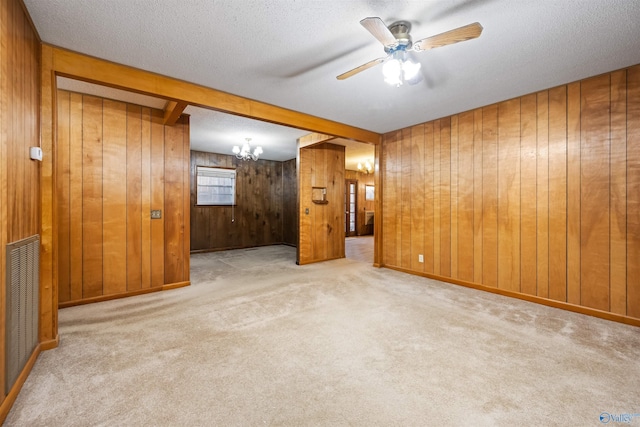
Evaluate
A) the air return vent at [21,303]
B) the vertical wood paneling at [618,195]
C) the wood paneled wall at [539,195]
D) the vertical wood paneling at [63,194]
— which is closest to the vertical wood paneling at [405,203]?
the wood paneled wall at [539,195]

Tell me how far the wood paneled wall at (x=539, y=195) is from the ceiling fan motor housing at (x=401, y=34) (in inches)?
88.5

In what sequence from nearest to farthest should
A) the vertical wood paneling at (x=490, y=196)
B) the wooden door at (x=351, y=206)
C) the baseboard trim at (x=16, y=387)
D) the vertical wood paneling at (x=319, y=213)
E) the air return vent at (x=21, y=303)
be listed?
the baseboard trim at (x=16, y=387)
the air return vent at (x=21, y=303)
the vertical wood paneling at (x=490, y=196)
the vertical wood paneling at (x=319, y=213)
the wooden door at (x=351, y=206)

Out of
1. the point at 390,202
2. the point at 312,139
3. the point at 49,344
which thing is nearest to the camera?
the point at 49,344

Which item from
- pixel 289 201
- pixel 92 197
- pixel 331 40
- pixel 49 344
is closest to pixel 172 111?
pixel 92 197

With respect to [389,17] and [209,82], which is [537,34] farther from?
[209,82]

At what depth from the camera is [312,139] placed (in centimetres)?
512

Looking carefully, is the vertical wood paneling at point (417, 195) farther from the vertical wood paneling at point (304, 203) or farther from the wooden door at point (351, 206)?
the wooden door at point (351, 206)

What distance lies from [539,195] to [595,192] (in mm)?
467

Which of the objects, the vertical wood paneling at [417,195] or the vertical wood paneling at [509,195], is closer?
the vertical wood paneling at [509,195]

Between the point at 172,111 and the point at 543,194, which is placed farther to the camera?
the point at 172,111

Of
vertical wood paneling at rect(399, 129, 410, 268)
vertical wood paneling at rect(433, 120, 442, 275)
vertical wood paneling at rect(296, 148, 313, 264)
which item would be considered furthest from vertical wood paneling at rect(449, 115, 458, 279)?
vertical wood paneling at rect(296, 148, 313, 264)

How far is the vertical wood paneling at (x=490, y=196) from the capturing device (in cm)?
355

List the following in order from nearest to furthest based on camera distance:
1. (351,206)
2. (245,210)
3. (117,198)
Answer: (117,198) < (245,210) < (351,206)

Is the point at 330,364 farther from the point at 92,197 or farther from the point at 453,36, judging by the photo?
the point at 92,197
